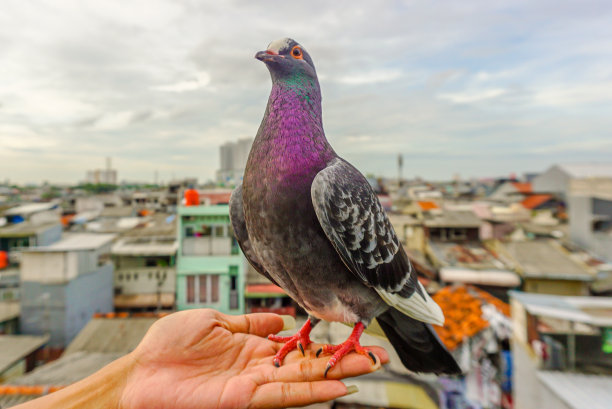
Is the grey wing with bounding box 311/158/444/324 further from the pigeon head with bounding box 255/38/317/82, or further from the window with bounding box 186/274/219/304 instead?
the window with bounding box 186/274/219/304

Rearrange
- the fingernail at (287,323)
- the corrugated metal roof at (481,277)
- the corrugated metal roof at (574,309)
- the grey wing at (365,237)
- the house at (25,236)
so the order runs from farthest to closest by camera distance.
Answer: the house at (25,236), the corrugated metal roof at (481,277), the corrugated metal roof at (574,309), the fingernail at (287,323), the grey wing at (365,237)

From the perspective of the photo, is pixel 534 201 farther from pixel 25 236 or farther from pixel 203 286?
pixel 25 236

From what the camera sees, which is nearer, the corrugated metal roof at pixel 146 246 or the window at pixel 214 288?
the window at pixel 214 288

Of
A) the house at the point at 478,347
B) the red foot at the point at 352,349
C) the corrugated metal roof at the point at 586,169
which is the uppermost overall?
the corrugated metal roof at the point at 586,169

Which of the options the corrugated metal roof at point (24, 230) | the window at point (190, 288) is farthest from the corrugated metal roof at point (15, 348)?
the corrugated metal roof at point (24, 230)

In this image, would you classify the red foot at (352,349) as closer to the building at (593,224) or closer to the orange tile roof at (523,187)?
the building at (593,224)

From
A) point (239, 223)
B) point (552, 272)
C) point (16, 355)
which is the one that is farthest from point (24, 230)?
point (552, 272)

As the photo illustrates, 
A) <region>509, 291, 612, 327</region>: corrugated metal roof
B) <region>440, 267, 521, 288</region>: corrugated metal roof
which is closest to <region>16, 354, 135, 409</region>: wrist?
<region>509, 291, 612, 327</region>: corrugated metal roof

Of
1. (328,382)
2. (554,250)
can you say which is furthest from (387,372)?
(554,250)
